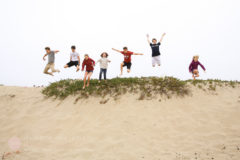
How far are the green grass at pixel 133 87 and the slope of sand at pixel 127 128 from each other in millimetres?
453

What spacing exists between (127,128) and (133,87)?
10.8ft

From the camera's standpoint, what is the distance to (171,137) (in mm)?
7098

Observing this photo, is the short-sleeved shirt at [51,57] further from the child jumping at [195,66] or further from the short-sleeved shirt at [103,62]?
the child jumping at [195,66]

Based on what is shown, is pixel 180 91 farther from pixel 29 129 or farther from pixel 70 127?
pixel 29 129

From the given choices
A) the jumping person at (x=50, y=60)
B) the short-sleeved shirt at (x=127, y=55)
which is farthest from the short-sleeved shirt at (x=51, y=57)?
the short-sleeved shirt at (x=127, y=55)

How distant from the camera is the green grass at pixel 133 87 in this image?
1023 cm

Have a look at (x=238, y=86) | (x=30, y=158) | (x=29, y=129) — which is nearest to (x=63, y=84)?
(x=29, y=129)

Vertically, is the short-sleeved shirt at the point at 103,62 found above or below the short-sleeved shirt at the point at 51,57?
below

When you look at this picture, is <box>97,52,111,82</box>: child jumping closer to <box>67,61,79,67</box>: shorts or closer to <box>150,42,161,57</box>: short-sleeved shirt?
<box>67,61,79,67</box>: shorts

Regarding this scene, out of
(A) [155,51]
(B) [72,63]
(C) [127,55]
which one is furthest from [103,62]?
(A) [155,51]

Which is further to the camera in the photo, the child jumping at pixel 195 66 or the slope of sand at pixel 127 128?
the child jumping at pixel 195 66

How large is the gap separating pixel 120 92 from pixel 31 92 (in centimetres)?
656

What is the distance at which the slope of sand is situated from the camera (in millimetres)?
6355

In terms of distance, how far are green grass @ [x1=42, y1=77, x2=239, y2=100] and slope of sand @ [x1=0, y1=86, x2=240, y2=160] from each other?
453mm
